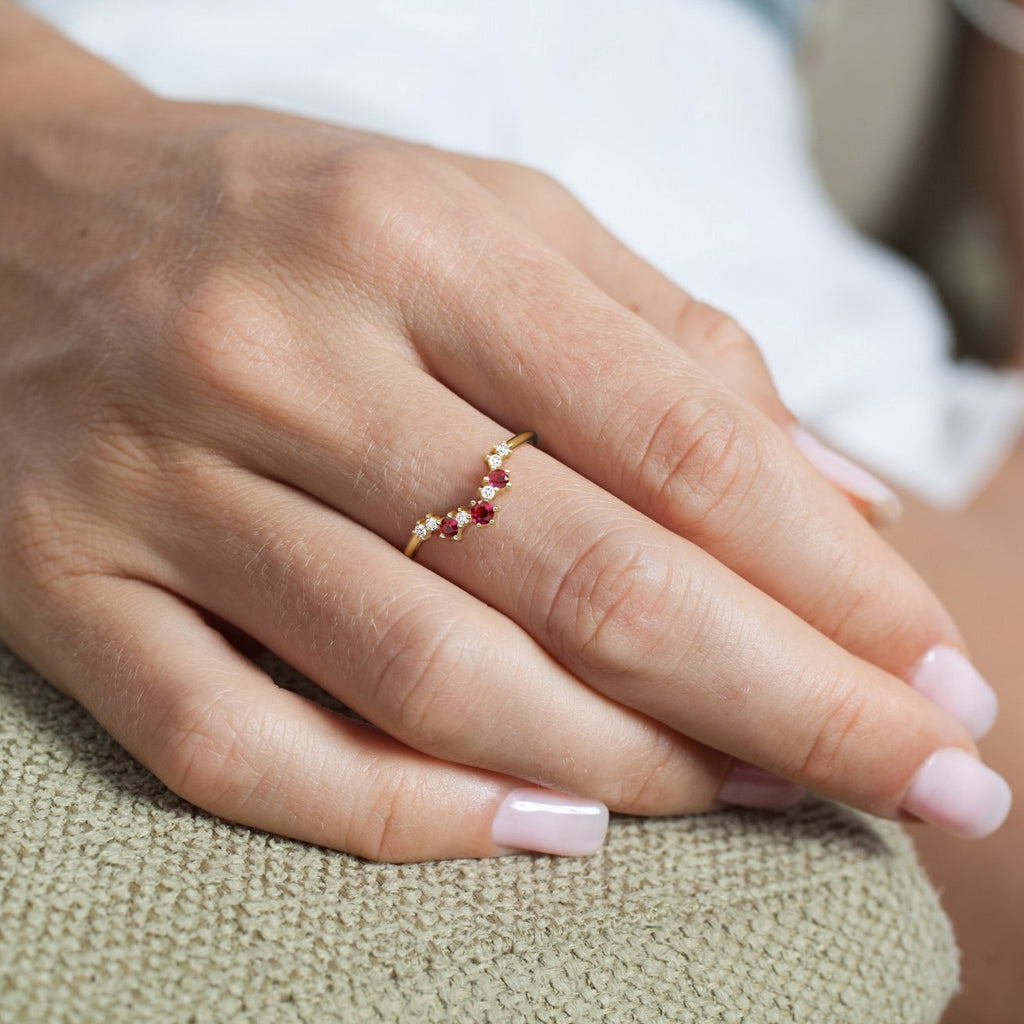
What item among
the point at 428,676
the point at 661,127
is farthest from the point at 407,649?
the point at 661,127

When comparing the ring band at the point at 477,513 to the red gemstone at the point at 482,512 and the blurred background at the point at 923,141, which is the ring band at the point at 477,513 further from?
the blurred background at the point at 923,141

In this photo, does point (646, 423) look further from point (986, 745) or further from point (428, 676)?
point (986, 745)

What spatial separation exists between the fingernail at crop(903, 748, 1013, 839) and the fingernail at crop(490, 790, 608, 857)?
16 centimetres

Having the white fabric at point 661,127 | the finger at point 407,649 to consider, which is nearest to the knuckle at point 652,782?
the finger at point 407,649

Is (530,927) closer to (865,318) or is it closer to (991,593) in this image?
(991,593)

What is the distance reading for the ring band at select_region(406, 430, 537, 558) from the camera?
19.4 inches

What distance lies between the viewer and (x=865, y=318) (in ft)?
3.27

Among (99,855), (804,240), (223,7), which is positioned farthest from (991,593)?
(223,7)

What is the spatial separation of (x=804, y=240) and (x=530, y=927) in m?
0.80

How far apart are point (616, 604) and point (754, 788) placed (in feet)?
0.49

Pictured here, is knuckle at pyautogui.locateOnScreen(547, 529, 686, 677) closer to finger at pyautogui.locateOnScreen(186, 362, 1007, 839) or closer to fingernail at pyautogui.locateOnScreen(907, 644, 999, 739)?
finger at pyautogui.locateOnScreen(186, 362, 1007, 839)

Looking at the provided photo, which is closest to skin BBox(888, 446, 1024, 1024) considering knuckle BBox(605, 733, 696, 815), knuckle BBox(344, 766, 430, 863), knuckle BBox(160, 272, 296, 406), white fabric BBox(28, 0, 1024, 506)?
white fabric BBox(28, 0, 1024, 506)

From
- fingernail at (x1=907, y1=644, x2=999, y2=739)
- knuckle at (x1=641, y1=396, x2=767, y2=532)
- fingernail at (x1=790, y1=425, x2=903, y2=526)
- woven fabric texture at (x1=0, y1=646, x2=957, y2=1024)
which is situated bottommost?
woven fabric texture at (x1=0, y1=646, x2=957, y2=1024)

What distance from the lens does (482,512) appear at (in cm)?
49
